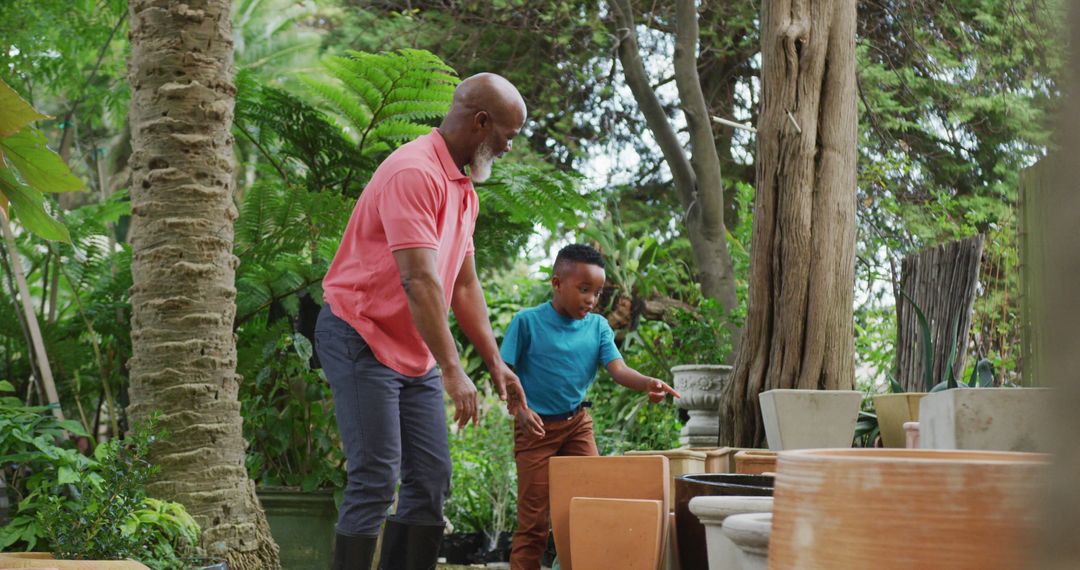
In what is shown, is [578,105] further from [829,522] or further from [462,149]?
[829,522]

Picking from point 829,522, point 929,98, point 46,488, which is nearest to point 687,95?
point 929,98

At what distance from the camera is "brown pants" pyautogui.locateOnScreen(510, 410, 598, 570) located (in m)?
4.21

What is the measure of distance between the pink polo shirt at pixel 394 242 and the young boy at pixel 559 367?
1.53m

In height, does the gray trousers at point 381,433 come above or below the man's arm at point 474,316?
below

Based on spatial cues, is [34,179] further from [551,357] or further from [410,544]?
[551,357]

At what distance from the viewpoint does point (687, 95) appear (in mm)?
6656

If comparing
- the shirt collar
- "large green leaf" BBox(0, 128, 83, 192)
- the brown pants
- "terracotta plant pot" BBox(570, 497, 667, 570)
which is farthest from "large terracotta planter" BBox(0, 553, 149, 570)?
the brown pants

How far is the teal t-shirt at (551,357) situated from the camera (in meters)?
4.42

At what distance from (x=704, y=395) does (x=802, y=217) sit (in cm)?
100

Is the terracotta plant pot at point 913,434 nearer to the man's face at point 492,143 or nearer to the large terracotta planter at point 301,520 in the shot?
the man's face at point 492,143

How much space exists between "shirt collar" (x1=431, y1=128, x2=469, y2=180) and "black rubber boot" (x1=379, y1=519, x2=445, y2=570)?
0.99 metres

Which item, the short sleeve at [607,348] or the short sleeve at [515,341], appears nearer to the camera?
the short sleeve at [515,341]

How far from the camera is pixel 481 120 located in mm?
2943

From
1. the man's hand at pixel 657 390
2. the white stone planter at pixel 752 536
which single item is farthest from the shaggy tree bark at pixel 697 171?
the white stone planter at pixel 752 536
